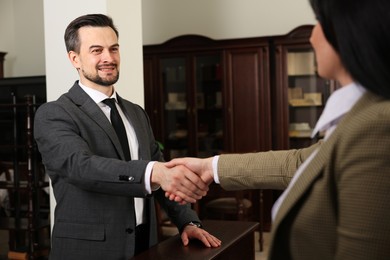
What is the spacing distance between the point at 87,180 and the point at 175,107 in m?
4.33

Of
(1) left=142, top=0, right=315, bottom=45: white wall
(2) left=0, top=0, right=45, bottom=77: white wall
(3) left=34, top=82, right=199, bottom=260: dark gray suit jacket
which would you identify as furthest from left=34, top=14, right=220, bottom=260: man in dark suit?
(2) left=0, top=0, right=45, bottom=77: white wall

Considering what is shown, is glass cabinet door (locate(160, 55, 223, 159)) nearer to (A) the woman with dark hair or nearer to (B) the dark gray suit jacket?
(B) the dark gray suit jacket

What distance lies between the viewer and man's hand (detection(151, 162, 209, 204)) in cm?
183

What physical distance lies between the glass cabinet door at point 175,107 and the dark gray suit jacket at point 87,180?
3993 millimetres

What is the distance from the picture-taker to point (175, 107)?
241 inches

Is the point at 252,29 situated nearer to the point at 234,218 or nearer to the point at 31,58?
the point at 234,218

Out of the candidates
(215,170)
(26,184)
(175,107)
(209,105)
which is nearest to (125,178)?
(215,170)

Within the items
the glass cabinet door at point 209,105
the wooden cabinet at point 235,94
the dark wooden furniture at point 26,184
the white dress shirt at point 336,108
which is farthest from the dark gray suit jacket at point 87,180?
the glass cabinet door at point 209,105

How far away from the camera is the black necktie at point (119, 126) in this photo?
6.90 feet

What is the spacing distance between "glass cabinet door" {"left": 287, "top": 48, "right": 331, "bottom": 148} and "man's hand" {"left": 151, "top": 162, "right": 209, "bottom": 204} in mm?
3891

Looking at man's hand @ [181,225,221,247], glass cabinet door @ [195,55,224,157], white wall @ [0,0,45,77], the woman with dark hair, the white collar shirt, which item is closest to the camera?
the woman with dark hair

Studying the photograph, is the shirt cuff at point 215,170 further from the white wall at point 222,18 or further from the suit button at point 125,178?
the white wall at point 222,18

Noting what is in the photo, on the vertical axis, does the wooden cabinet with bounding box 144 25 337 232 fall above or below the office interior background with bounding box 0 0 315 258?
below

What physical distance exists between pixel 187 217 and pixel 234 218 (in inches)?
133
